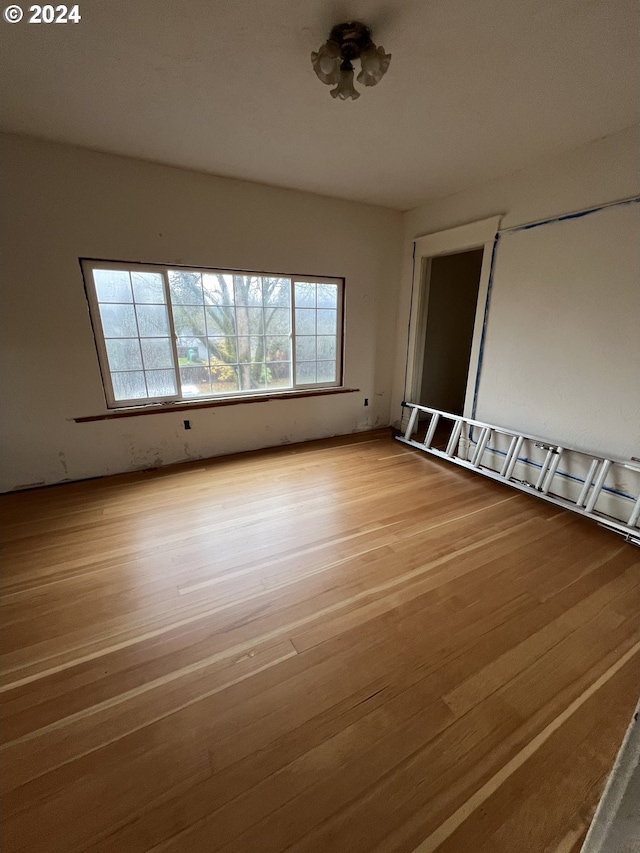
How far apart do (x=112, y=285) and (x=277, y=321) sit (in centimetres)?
148

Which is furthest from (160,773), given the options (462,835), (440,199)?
(440,199)

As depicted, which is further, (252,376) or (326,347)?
(326,347)

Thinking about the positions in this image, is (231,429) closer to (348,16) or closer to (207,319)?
(207,319)

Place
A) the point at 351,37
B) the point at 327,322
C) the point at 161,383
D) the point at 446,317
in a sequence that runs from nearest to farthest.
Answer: the point at 351,37, the point at 161,383, the point at 327,322, the point at 446,317

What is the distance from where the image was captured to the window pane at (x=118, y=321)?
284cm

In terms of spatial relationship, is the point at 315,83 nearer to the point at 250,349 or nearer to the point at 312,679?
the point at 250,349

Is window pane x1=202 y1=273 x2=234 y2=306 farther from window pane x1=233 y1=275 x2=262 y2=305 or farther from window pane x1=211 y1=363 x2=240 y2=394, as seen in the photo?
window pane x1=211 y1=363 x2=240 y2=394

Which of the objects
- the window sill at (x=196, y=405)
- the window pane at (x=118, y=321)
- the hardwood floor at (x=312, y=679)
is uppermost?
the window pane at (x=118, y=321)

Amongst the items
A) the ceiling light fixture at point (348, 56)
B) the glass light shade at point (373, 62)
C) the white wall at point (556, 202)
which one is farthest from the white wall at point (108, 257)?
the glass light shade at point (373, 62)

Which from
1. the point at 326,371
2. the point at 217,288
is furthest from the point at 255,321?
the point at 326,371

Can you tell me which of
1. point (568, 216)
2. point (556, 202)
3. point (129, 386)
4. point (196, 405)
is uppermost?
point (556, 202)

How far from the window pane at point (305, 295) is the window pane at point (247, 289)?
0.42m

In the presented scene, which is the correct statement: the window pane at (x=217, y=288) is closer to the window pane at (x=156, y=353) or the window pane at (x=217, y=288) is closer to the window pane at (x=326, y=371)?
the window pane at (x=156, y=353)

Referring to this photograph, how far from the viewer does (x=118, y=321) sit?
2.88 m
